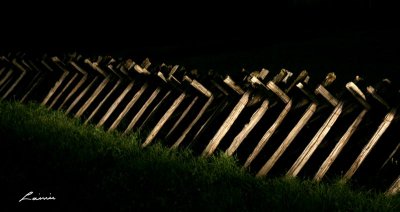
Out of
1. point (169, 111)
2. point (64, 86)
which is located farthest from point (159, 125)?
point (64, 86)

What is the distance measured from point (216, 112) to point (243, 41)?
9.06 metres

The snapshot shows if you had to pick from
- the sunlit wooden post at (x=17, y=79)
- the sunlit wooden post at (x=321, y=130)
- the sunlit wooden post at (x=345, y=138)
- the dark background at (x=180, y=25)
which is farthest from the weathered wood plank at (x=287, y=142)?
the dark background at (x=180, y=25)

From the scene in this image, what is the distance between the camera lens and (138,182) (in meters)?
2.76

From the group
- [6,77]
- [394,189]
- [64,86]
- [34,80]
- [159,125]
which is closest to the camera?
[394,189]

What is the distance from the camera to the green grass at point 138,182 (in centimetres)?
242

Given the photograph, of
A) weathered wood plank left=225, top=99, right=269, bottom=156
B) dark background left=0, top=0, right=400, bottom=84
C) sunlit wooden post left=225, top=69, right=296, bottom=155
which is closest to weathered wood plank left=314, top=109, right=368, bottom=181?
sunlit wooden post left=225, top=69, right=296, bottom=155

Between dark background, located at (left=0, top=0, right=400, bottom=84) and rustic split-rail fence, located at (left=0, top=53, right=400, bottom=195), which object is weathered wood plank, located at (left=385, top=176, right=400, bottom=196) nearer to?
rustic split-rail fence, located at (left=0, top=53, right=400, bottom=195)

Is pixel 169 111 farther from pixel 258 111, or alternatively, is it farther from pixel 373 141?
pixel 373 141

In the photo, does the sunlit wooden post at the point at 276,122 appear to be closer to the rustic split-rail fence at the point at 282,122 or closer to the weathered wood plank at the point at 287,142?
the rustic split-rail fence at the point at 282,122

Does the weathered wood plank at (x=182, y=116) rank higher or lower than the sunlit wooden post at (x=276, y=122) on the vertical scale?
lower

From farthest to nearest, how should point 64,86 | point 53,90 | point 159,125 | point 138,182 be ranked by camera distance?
point 64,86 → point 53,90 → point 159,125 → point 138,182

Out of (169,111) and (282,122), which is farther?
(169,111)
